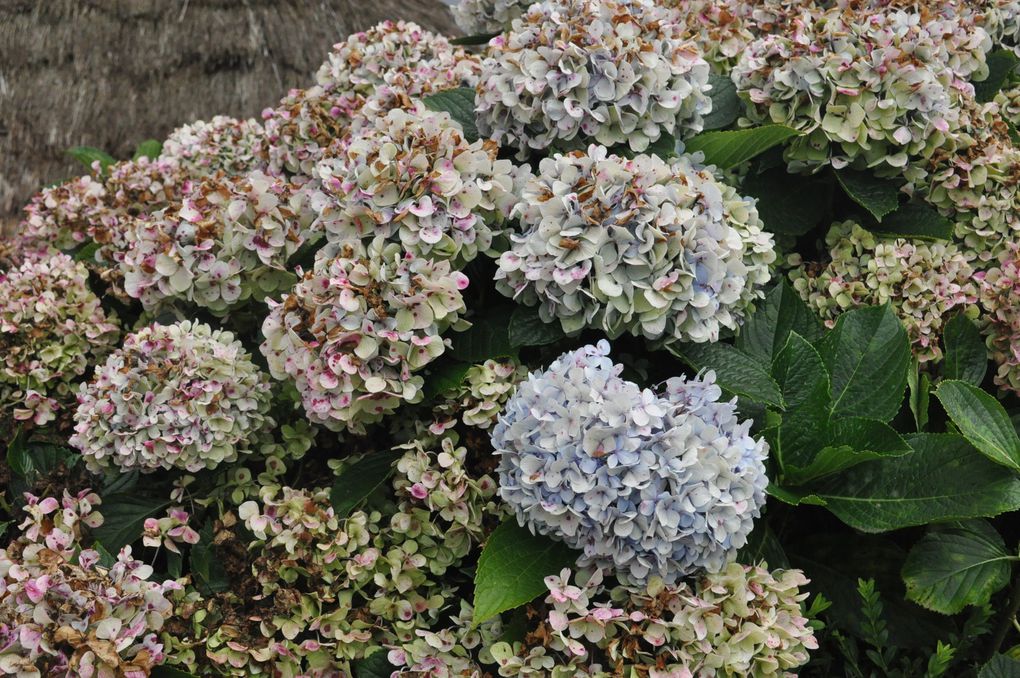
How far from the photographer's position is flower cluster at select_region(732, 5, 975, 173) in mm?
2139

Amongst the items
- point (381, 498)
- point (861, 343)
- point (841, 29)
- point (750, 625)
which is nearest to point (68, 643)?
point (381, 498)

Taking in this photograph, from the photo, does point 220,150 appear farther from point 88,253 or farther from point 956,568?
point 956,568

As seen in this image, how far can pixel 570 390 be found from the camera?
163 centimetres

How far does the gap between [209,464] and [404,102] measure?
99 centimetres

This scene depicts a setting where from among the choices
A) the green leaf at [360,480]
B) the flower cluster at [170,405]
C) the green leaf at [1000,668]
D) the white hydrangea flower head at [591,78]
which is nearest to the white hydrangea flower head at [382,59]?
the white hydrangea flower head at [591,78]

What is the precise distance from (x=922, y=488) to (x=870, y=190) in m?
0.83

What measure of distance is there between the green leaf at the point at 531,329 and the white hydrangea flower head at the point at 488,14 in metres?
1.39

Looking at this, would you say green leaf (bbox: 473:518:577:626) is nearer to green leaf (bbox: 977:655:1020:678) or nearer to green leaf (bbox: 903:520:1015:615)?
green leaf (bbox: 903:520:1015:615)

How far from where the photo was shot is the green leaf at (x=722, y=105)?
2.44m

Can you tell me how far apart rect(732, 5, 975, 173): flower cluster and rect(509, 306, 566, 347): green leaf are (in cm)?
82

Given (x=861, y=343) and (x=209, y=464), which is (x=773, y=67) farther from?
(x=209, y=464)

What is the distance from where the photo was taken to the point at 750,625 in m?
1.65

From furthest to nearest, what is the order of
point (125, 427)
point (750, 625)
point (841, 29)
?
point (841, 29), point (125, 427), point (750, 625)

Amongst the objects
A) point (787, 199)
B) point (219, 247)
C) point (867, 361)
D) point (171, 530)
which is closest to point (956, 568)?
point (867, 361)
